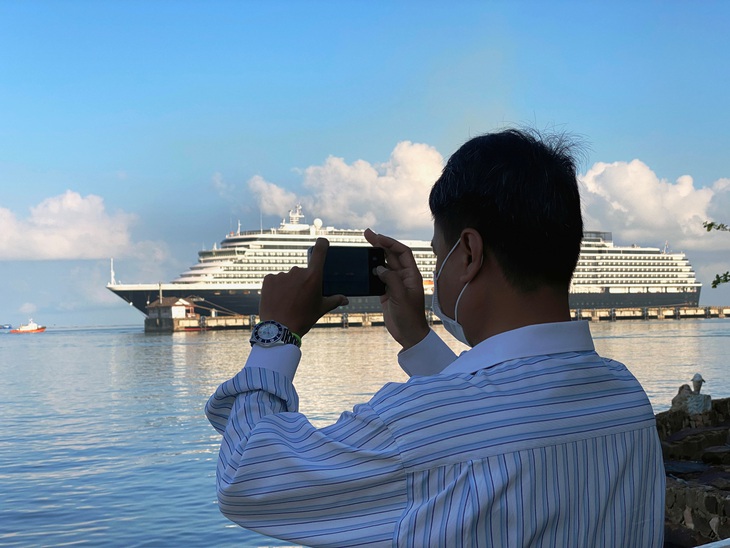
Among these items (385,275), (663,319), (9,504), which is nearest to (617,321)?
(663,319)

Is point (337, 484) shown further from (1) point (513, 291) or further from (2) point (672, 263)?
(2) point (672, 263)

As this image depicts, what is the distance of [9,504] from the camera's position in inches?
302

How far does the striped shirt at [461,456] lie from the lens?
2.35 feet

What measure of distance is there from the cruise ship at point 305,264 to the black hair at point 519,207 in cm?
4584

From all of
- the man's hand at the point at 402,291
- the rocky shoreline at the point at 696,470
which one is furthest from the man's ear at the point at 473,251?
the rocky shoreline at the point at 696,470

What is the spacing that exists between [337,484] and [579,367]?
27 cm

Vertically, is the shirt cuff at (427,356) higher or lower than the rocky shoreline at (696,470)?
higher

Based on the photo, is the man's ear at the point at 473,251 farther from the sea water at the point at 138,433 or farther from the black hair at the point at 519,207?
the sea water at the point at 138,433

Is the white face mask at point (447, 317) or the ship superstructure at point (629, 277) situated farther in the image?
the ship superstructure at point (629, 277)

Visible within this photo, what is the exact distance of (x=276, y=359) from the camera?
85 centimetres

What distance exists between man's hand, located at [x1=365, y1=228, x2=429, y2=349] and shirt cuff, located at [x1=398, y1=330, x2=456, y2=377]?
0.04ft

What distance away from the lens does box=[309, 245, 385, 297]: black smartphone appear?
0.98m

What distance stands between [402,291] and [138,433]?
1223 centimetres

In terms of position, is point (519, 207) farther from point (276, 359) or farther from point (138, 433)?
point (138, 433)
